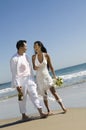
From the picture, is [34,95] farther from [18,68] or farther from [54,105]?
[54,105]

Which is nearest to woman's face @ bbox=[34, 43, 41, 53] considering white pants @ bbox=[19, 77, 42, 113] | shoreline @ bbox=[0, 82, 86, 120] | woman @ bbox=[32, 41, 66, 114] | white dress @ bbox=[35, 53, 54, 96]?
woman @ bbox=[32, 41, 66, 114]

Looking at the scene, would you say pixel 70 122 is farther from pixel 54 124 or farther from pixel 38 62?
pixel 38 62

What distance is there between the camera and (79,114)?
6168 mm

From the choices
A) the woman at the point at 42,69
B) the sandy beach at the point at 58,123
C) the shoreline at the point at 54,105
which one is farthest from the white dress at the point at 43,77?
the shoreline at the point at 54,105

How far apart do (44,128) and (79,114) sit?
101 cm

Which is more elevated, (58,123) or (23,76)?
(23,76)

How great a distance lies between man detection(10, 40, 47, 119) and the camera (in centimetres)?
673

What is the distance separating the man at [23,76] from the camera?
673 cm

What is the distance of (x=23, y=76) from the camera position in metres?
6.79

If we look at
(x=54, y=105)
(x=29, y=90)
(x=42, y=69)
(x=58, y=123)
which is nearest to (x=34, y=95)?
(x=29, y=90)

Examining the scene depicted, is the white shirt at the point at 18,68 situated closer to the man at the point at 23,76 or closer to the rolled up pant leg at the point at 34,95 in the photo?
the man at the point at 23,76

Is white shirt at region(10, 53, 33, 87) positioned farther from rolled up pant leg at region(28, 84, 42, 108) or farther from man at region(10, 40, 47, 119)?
rolled up pant leg at region(28, 84, 42, 108)

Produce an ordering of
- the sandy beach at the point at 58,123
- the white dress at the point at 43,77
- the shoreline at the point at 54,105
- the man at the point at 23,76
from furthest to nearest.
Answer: the shoreline at the point at 54,105 < the white dress at the point at 43,77 < the man at the point at 23,76 < the sandy beach at the point at 58,123

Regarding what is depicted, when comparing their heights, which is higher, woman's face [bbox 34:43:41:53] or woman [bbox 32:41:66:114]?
woman's face [bbox 34:43:41:53]
